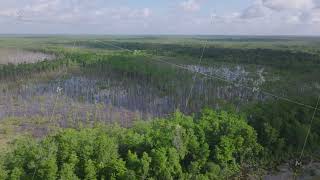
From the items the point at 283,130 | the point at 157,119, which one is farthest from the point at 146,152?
the point at 283,130

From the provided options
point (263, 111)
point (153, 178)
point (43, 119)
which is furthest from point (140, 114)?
point (153, 178)

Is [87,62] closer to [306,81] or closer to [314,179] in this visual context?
[306,81]

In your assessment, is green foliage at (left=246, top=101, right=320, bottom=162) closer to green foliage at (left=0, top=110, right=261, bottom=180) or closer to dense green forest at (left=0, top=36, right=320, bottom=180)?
dense green forest at (left=0, top=36, right=320, bottom=180)

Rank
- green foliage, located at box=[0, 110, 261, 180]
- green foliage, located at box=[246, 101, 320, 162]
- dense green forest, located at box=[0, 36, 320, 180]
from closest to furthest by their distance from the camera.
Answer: green foliage, located at box=[0, 110, 261, 180]
dense green forest, located at box=[0, 36, 320, 180]
green foliage, located at box=[246, 101, 320, 162]

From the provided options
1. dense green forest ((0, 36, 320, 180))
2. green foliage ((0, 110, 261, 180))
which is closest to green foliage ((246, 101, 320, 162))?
dense green forest ((0, 36, 320, 180))

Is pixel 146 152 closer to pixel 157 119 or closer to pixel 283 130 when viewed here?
pixel 157 119

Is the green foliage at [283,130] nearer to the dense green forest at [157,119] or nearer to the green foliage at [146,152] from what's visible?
the dense green forest at [157,119]

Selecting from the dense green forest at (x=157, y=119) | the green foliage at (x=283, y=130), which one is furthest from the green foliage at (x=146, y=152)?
the green foliage at (x=283, y=130)

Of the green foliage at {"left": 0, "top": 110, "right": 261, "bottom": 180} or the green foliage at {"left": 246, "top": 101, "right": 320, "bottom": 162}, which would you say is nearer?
the green foliage at {"left": 0, "top": 110, "right": 261, "bottom": 180}

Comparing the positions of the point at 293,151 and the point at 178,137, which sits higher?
the point at 178,137
